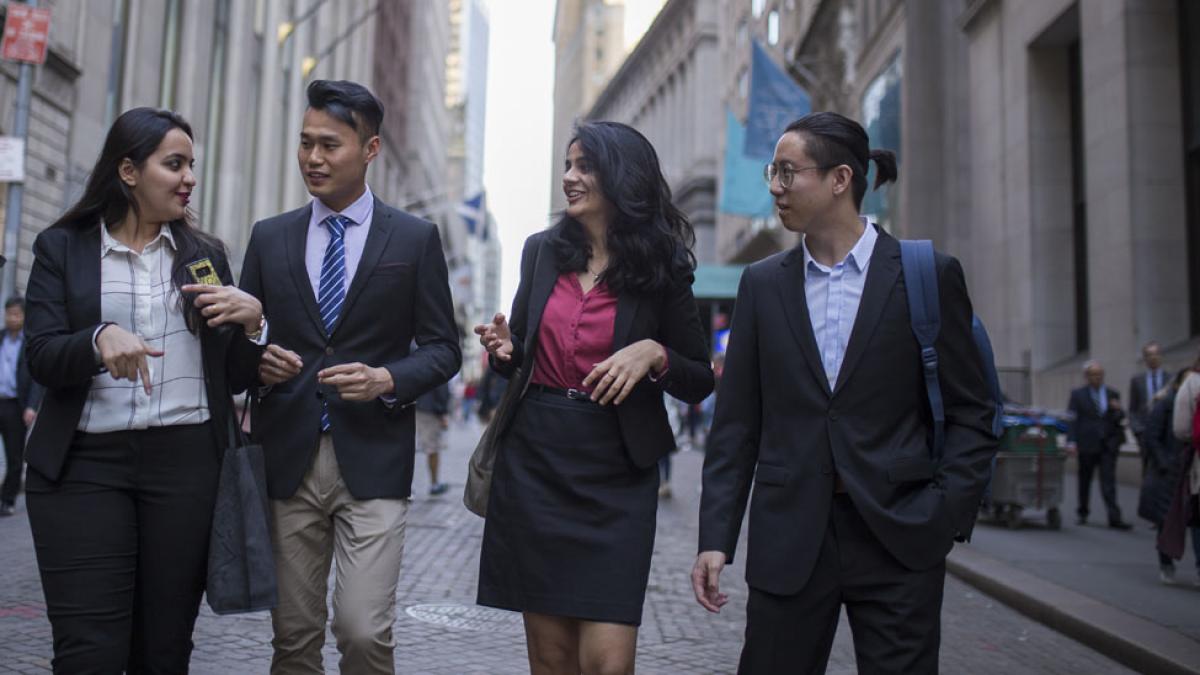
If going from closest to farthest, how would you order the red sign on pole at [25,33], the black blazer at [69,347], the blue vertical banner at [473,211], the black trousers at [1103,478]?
the black blazer at [69,347] < the black trousers at [1103,478] < the red sign on pole at [25,33] < the blue vertical banner at [473,211]

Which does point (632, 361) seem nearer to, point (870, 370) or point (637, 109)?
point (870, 370)

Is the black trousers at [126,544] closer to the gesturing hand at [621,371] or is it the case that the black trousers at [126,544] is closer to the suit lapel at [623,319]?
the gesturing hand at [621,371]

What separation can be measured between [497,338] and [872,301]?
1.16 meters

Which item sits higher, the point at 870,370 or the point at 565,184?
the point at 565,184

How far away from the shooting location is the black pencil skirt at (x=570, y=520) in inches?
136

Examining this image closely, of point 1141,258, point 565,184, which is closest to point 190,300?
point 565,184

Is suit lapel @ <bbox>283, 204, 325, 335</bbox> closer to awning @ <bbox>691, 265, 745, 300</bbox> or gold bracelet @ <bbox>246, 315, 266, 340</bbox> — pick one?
gold bracelet @ <bbox>246, 315, 266, 340</bbox>

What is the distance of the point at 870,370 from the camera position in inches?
121

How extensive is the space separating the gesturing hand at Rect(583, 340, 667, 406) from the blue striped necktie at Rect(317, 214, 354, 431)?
0.82 meters

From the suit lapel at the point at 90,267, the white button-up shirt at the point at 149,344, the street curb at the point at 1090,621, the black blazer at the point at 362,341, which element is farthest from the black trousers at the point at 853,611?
the street curb at the point at 1090,621

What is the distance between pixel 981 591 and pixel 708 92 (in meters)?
70.9

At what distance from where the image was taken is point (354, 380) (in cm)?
337

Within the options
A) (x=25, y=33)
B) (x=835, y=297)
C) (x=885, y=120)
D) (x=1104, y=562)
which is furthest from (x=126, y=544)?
(x=885, y=120)

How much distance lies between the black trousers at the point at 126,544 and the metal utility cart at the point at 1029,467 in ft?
33.4
